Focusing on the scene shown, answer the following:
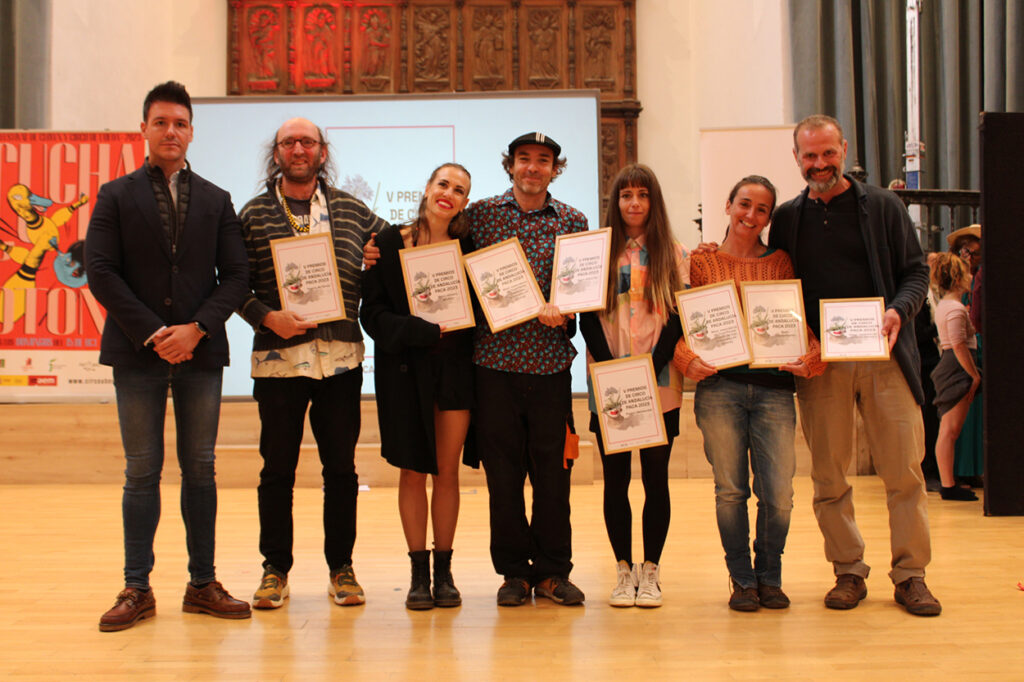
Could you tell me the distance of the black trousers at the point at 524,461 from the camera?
9.26 ft

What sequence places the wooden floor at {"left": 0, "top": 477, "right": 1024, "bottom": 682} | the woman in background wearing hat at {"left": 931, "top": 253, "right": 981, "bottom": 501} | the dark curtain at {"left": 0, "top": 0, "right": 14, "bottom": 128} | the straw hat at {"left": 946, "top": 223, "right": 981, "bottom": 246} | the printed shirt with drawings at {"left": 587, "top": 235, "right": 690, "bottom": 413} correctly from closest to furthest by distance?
the wooden floor at {"left": 0, "top": 477, "right": 1024, "bottom": 682}
the printed shirt with drawings at {"left": 587, "top": 235, "right": 690, "bottom": 413}
the woman in background wearing hat at {"left": 931, "top": 253, "right": 981, "bottom": 501}
the straw hat at {"left": 946, "top": 223, "right": 981, "bottom": 246}
the dark curtain at {"left": 0, "top": 0, "right": 14, "bottom": 128}

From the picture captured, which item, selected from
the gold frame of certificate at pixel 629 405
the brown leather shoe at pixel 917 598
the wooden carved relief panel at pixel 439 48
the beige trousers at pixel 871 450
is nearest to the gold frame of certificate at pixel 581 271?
the gold frame of certificate at pixel 629 405

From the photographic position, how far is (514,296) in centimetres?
277

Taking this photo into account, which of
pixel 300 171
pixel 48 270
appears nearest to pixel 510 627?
pixel 300 171

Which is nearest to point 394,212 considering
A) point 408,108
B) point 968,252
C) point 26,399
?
point 408,108

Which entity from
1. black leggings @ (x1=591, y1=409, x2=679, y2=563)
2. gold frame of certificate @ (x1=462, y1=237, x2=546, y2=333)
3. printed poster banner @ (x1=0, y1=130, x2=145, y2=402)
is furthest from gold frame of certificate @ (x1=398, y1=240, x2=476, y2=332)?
printed poster banner @ (x1=0, y1=130, x2=145, y2=402)

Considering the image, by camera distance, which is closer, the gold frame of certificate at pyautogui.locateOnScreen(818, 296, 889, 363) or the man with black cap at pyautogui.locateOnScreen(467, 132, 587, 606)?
the gold frame of certificate at pyautogui.locateOnScreen(818, 296, 889, 363)

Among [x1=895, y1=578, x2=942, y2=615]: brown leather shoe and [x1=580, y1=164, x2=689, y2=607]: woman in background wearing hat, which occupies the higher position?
[x1=580, y1=164, x2=689, y2=607]: woman in background wearing hat

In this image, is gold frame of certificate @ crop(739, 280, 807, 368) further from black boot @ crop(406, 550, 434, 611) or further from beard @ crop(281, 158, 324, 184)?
beard @ crop(281, 158, 324, 184)

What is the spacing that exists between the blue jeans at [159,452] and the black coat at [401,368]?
0.54m

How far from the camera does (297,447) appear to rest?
2.90 meters

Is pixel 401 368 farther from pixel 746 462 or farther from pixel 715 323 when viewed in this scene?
pixel 746 462

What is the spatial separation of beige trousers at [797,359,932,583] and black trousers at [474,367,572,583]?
83cm

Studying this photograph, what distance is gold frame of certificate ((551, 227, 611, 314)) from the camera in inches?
107
